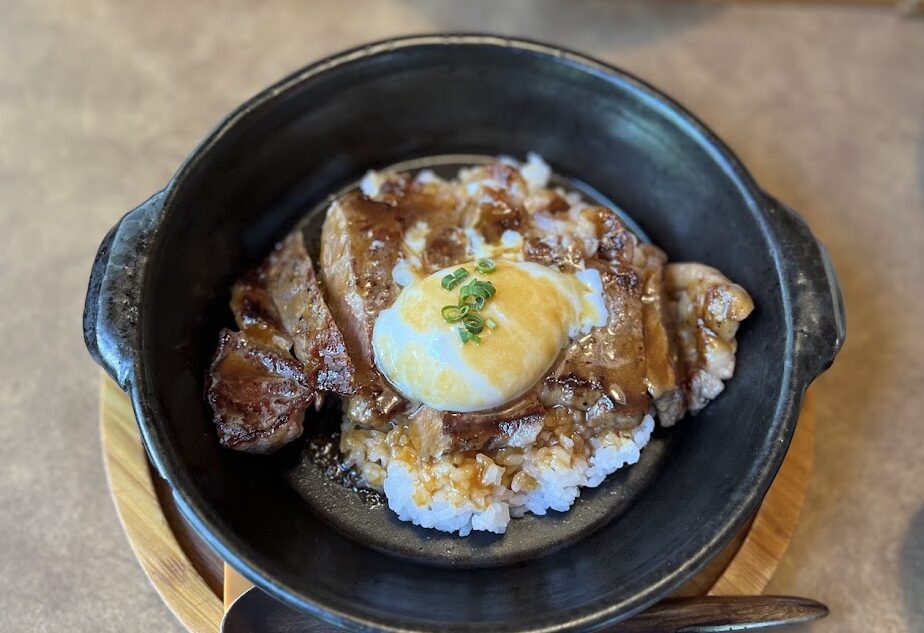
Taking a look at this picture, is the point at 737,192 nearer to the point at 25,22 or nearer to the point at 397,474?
the point at 397,474

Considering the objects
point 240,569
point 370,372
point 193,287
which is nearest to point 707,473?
point 370,372

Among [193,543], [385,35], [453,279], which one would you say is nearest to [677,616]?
[453,279]

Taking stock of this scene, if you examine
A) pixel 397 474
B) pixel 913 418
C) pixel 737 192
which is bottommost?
pixel 397 474

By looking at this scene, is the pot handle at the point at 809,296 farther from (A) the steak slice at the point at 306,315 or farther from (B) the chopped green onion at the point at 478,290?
(A) the steak slice at the point at 306,315

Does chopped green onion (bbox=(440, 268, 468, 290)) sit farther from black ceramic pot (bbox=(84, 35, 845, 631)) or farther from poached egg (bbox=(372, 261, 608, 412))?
black ceramic pot (bbox=(84, 35, 845, 631))

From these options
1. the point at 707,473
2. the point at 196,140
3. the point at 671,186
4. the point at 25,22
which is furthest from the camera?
the point at 25,22

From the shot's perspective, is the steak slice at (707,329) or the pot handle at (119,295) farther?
the steak slice at (707,329)

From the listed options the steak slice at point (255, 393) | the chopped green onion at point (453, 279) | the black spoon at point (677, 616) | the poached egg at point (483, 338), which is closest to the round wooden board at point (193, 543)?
the black spoon at point (677, 616)
